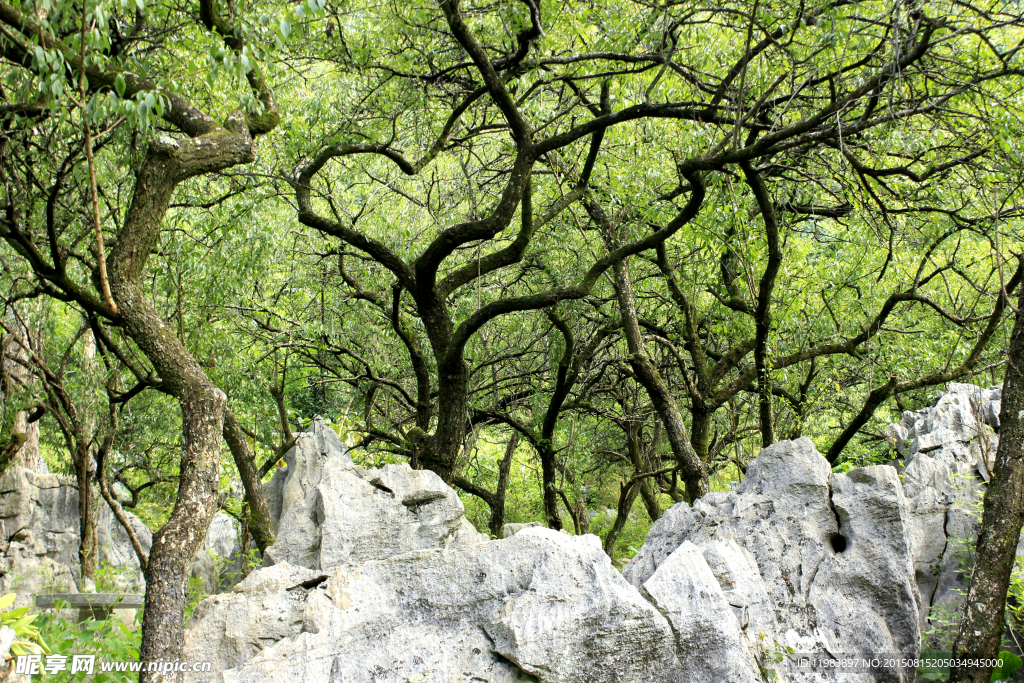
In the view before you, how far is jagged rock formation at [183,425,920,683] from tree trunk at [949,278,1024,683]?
327 mm

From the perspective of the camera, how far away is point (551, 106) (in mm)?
9336

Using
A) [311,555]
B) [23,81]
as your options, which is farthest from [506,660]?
[23,81]

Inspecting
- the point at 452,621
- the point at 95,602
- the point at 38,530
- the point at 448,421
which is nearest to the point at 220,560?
the point at 38,530

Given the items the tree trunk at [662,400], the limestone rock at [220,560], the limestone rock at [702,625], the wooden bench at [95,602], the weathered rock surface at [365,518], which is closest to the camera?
the limestone rock at [702,625]

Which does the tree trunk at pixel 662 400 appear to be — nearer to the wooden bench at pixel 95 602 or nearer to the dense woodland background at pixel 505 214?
the dense woodland background at pixel 505 214

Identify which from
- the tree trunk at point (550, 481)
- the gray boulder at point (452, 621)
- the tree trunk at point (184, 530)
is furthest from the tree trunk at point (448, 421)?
the tree trunk at point (184, 530)

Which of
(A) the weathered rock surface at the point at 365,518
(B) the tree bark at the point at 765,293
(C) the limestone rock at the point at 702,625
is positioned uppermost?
(B) the tree bark at the point at 765,293

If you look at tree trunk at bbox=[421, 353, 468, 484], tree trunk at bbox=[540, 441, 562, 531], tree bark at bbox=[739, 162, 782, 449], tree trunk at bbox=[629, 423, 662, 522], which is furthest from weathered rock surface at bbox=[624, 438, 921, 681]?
tree trunk at bbox=[629, 423, 662, 522]

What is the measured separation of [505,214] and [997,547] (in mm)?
4474

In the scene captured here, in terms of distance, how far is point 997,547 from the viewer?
4.61m

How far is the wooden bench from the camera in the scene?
7.99 meters

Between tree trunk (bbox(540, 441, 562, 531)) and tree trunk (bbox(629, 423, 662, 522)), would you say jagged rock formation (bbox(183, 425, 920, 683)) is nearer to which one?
tree trunk (bbox(540, 441, 562, 531))

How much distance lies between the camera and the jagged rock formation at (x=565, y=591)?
4.26 m

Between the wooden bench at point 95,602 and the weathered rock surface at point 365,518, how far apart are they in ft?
12.4
